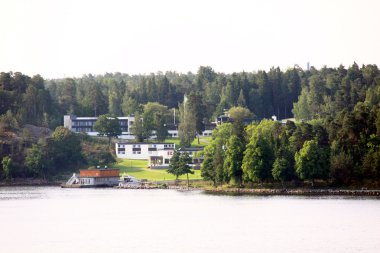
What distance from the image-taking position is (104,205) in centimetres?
11181

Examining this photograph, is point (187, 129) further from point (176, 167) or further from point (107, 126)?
point (176, 167)

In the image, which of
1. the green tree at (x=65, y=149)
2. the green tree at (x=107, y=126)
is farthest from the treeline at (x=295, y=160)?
the green tree at (x=107, y=126)

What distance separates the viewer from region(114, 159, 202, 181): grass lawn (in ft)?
518

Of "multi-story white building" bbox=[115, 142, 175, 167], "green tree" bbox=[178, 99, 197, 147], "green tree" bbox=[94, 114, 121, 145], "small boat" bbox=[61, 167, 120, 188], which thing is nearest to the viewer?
"small boat" bbox=[61, 167, 120, 188]

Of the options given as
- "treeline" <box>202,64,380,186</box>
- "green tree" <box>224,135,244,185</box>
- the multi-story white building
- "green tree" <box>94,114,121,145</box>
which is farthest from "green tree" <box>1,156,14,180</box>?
"green tree" <box>224,135,244,185</box>

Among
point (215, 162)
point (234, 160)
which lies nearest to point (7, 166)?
point (215, 162)

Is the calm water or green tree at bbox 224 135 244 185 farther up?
green tree at bbox 224 135 244 185

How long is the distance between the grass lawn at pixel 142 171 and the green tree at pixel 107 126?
12416 millimetres

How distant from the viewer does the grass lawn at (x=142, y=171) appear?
518 feet

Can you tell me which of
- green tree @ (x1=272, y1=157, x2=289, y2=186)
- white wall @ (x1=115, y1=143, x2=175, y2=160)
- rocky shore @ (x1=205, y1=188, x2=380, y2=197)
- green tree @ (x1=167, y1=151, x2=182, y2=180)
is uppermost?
white wall @ (x1=115, y1=143, x2=175, y2=160)

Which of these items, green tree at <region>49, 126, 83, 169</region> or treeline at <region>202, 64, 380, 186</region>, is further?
green tree at <region>49, 126, 83, 169</region>

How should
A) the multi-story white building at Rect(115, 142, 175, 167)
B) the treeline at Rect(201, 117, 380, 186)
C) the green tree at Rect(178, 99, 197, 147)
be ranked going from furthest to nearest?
the green tree at Rect(178, 99, 197, 147) → the multi-story white building at Rect(115, 142, 175, 167) → the treeline at Rect(201, 117, 380, 186)

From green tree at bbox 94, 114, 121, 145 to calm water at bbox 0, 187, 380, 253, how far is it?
69.7 meters

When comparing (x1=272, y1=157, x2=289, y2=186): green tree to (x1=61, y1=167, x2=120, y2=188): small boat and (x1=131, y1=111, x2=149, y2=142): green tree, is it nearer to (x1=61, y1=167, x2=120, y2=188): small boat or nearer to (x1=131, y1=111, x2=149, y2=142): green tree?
(x1=61, y1=167, x2=120, y2=188): small boat
